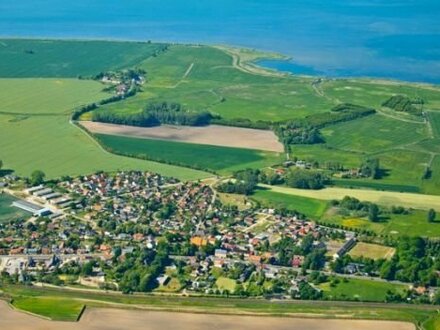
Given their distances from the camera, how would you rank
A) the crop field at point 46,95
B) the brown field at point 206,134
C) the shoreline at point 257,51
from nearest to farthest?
1. the brown field at point 206,134
2. the crop field at point 46,95
3. the shoreline at point 257,51

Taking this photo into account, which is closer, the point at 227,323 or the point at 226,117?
the point at 227,323

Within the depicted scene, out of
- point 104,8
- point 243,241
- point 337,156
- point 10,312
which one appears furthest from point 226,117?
point 104,8

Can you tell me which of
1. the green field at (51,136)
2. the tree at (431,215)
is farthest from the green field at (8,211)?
the tree at (431,215)

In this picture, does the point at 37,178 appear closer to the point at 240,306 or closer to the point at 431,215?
the point at 240,306

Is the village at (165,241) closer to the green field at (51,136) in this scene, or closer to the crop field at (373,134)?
the green field at (51,136)

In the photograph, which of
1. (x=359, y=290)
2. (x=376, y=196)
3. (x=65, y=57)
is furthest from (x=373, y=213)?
(x=65, y=57)

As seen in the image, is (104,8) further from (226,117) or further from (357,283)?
(357,283)
